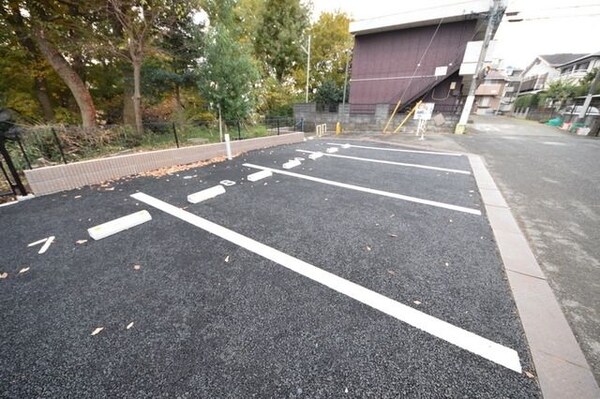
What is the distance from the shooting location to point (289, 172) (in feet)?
16.3

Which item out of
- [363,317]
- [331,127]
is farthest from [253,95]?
[363,317]

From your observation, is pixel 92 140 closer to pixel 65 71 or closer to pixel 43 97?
pixel 65 71

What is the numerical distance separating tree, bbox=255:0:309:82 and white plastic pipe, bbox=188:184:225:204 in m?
15.6

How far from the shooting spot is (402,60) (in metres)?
13.3

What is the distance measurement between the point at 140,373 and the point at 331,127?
44.1 feet

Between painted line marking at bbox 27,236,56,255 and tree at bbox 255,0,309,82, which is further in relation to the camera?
Answer: tree at bbox 255,0,309,82

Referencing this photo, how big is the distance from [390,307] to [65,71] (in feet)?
30.2

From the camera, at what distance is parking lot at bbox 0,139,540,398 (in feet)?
3.99

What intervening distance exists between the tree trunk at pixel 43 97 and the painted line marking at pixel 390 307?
976 cm

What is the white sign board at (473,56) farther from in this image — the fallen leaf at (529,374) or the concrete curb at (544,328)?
the fallen leaf at (529,374)

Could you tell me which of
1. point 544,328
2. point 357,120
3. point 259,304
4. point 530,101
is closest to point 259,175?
point 259,304

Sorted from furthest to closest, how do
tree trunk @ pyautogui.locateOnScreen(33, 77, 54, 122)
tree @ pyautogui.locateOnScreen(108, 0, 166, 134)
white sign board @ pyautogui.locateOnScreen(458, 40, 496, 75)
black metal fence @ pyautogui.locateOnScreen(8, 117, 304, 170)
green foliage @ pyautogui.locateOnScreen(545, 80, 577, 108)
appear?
1. green foliage @ pyautogui.locateOnScreen(545, 80, 577, 108)
2. white sign board @ pyautogui.locateOnScreen(458, 40, 496, 75)
3. tree trunk @ pyautogui.locateOnScreen(33, 77, 54, 122)
4. tree @ pyautogui.locateOnScreen(108, 0, 166, 134)
5. black metal fence @ pyautogui.locateOnScreen(8, 117, 304, 170)

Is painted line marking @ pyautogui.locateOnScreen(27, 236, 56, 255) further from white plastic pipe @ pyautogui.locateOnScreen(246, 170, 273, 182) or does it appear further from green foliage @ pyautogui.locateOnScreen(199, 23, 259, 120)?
green foliage @ pyautogui.locateOnScreen(199, 23, 259, 120)

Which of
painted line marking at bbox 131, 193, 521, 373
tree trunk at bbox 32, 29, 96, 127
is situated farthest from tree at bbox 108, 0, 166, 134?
painted line marking at bbox 131, 193, 521, 373
